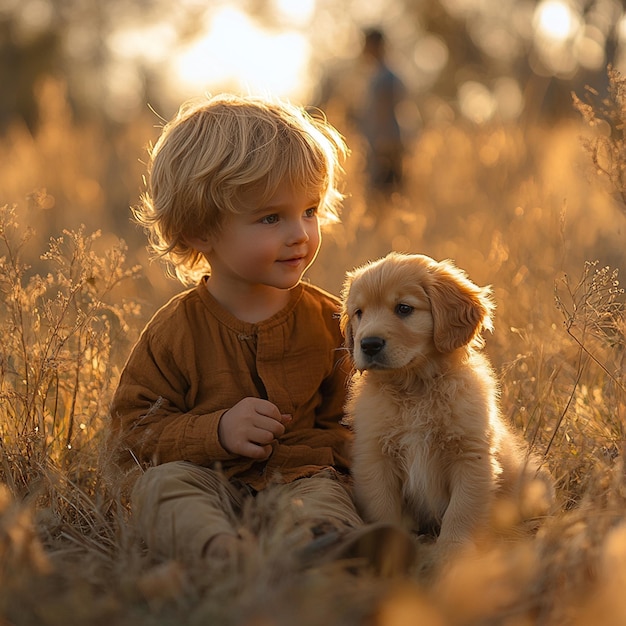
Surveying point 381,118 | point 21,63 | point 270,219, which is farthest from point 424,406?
point 21,63

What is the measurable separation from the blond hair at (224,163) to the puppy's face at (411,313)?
1.69ft

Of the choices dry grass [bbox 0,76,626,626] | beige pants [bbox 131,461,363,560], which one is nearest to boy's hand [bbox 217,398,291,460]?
beige pants [bbox 131,461,363,560]

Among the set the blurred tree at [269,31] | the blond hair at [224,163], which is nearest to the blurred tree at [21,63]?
the blurred tree at [269,31]

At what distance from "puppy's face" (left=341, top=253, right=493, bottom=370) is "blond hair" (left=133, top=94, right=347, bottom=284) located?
514 millimetres

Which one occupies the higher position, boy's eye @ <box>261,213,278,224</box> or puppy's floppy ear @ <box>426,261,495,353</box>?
boy's eye @ <box>261,213,278,224</box>

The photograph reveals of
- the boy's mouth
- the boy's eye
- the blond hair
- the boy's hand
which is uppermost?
the blond hair

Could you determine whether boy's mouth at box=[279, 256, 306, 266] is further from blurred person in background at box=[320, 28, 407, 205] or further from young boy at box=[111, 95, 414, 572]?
blurred person in background at box=[320, 28, 407, 205]

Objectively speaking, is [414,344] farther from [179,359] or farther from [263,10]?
[263,10]

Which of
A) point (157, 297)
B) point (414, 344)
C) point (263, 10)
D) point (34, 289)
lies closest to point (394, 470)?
point (414, 344)

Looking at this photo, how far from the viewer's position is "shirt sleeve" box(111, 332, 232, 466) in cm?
320

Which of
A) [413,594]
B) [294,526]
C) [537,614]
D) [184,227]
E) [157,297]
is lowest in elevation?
[157,297]

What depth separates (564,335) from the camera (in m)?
4.05

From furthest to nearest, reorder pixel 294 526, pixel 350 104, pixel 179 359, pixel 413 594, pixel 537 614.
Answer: pixel 350 104 < pixel 179 359 < pixel 294 526 < pixel 537 614 < pixel 413 594

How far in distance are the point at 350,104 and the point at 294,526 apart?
10.9 metres
